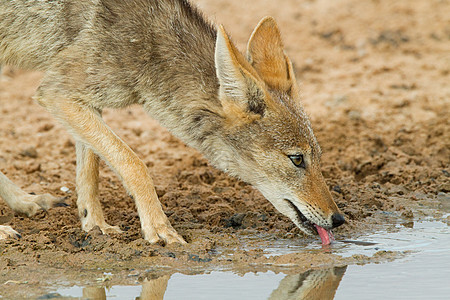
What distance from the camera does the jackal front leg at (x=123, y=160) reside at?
637 cm

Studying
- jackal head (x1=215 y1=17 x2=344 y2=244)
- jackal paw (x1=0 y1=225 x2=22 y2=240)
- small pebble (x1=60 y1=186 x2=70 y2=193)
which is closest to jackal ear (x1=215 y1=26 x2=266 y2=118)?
jackal head (x1=215 y1=17 x2=344 y2=244)

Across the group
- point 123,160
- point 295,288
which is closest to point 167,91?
point 123,160

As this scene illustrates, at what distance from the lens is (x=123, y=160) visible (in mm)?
6461

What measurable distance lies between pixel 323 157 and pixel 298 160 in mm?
2533

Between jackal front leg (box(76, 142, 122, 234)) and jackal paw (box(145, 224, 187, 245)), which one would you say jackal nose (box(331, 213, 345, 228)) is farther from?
jackal front leg (box(76, 142, 122, 234))

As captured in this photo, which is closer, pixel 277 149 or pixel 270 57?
pixel 277 149

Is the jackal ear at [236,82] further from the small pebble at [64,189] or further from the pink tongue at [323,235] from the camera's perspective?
the small pebble at [64,189]

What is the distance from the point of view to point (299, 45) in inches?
515

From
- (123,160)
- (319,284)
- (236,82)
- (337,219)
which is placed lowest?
(319,284)

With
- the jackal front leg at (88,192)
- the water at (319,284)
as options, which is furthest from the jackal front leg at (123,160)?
the water at (319,284)

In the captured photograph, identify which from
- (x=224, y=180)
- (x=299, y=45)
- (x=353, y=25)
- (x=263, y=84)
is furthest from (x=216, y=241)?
(x=353, y=25)

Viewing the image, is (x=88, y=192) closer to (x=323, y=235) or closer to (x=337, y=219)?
(x=323, y=235)

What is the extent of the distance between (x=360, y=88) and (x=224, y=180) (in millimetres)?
3709

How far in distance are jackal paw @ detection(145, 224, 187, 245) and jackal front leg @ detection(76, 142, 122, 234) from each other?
66cm
